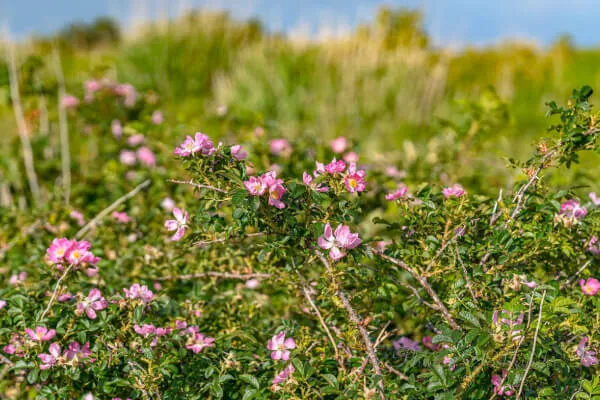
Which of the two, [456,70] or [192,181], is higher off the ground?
[192,181]

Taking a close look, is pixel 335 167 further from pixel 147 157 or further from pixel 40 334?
pixel 147 157

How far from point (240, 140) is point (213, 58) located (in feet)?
22.4

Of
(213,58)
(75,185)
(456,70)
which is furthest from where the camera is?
(456,70)

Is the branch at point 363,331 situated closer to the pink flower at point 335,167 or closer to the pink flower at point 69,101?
the pink flower at point 335,167

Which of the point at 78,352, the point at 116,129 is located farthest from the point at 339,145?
the point at 78,352

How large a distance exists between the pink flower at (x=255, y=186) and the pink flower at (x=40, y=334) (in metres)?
0.64

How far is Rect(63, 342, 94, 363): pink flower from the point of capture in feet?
5.01

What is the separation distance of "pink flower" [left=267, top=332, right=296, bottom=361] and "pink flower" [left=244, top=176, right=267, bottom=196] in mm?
427

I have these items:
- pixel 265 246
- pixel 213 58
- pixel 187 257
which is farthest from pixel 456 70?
pixel 265 246

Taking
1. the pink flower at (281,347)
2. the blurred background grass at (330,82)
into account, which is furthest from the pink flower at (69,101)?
the pink flower at (281,347)

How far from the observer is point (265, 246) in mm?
1389

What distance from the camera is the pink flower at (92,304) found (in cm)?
157

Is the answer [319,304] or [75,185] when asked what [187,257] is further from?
[75,185]

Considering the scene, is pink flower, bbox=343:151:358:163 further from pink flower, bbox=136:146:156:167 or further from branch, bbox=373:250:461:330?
branch, bbox=373:250:461:330
